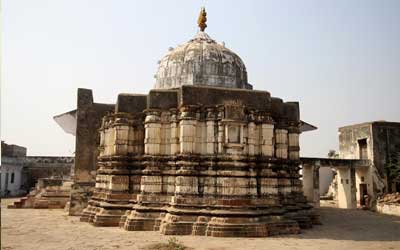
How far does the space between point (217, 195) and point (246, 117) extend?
248 cm

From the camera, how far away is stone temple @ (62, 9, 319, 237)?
1084 cm

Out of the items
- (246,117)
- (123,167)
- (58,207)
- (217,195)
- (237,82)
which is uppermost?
(237,82)

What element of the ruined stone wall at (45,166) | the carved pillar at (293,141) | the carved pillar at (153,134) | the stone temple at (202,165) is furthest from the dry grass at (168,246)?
the ruined stone wall at (45,166)

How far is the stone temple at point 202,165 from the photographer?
10844mm

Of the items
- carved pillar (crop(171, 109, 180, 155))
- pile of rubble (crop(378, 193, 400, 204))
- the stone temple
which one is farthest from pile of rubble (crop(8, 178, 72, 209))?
pile of rubble (crop(378, 193, 400, 204))

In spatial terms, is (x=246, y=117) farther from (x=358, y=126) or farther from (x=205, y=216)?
(x=358, y=126)

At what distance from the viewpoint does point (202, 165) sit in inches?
446

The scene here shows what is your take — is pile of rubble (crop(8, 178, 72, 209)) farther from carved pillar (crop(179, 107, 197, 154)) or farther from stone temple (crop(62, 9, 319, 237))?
carved pillar (crop(179, 107, 197, 154))

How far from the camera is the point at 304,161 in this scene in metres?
23.2

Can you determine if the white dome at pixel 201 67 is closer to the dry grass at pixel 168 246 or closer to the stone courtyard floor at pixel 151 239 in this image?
the stone courtyard floor at pixel 151 239

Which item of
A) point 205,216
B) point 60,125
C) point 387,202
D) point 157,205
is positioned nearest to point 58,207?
point 60,125

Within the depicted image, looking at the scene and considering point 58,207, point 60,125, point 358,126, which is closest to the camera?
point 58,207

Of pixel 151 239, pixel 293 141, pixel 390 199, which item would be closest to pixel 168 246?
pixel 151 239

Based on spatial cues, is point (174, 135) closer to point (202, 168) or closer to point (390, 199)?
point (202, 168)
